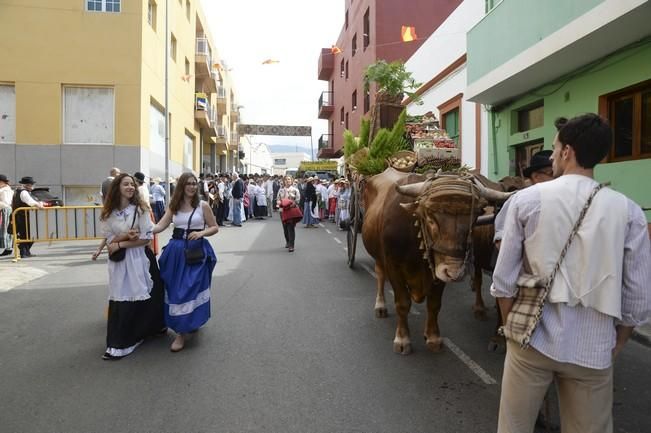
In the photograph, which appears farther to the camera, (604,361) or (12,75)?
(12,75)

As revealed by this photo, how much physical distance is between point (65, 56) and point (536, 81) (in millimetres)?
15186

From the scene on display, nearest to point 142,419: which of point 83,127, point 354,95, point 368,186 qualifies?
point 368,186

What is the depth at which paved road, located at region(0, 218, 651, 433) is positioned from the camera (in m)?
3.31

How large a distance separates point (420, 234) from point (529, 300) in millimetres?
1489

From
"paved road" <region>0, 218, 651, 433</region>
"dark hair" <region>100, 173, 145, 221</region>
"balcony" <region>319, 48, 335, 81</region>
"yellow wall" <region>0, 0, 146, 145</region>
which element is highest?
"balcony" <region>319, 48, 335, 81</region>

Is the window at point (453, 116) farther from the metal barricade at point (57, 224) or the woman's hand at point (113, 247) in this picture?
the woman's hand at point (113, 247)

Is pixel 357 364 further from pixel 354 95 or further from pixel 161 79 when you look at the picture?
pixel 354 95

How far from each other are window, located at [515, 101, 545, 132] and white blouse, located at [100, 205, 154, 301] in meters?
8.72

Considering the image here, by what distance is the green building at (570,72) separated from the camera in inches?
280

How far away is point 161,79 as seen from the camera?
2014 cm

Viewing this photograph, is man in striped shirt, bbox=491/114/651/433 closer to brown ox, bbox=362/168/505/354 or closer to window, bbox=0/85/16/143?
brown ox, bbox=362/168/505/354

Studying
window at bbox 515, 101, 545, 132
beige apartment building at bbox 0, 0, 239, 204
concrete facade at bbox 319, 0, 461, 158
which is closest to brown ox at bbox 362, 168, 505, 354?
window at bbox 515, 101, 545, 132

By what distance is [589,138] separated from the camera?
2.01 metres

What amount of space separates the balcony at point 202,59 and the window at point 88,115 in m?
11.8
